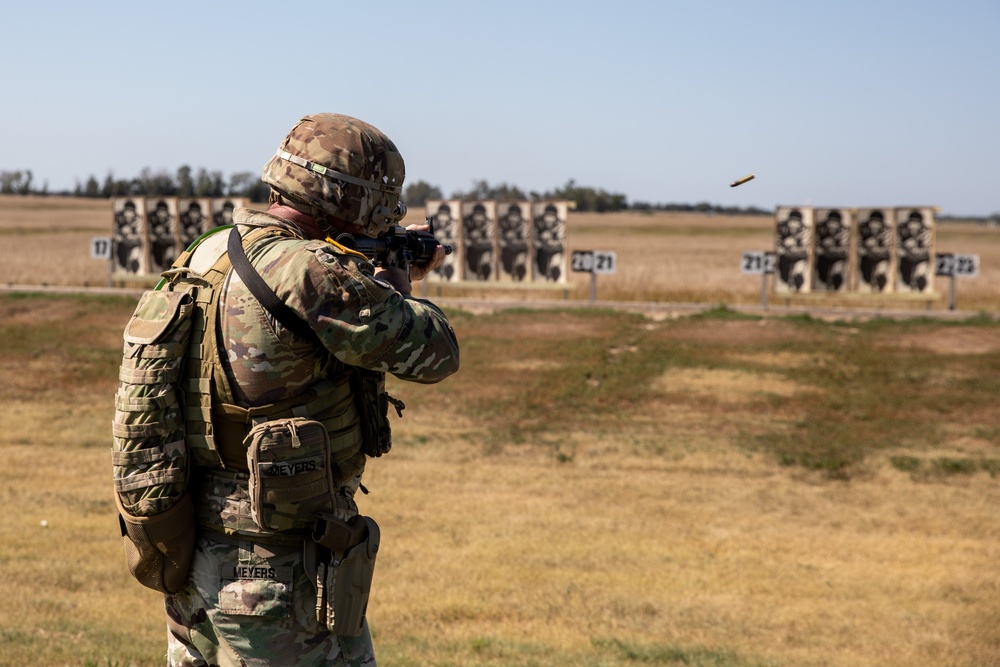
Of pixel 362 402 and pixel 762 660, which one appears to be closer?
pixel 362 402

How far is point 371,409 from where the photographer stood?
311 centimetres

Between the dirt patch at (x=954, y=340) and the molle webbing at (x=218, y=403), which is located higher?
the molle webbing at (x=218, y=403)

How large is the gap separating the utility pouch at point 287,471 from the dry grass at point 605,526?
7.62ft

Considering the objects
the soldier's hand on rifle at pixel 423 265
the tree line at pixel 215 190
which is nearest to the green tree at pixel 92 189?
the tree line at pixel 215 190

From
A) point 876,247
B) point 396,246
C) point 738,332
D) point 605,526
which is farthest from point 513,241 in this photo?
point 396,246

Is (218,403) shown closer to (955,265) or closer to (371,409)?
(371,409)

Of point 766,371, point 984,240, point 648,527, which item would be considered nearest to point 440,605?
point 648,527

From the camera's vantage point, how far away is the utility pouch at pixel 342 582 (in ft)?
9.56

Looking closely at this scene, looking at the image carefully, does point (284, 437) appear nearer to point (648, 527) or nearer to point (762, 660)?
point (762, 660)

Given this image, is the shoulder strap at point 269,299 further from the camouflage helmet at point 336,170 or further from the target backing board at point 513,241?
the target backing board at point 513,241

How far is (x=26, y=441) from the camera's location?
11.4 metres

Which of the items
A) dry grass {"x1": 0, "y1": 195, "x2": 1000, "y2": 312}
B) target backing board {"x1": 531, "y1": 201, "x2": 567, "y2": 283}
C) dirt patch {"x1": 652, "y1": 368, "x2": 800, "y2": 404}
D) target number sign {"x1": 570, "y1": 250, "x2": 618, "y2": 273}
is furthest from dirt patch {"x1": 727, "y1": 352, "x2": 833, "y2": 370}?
target backing board {"x1": 531, "y1": 201, "x2": 567, "y2": 283}

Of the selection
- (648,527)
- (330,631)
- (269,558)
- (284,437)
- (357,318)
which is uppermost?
(357,318)

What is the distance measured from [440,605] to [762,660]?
1.91 metres
